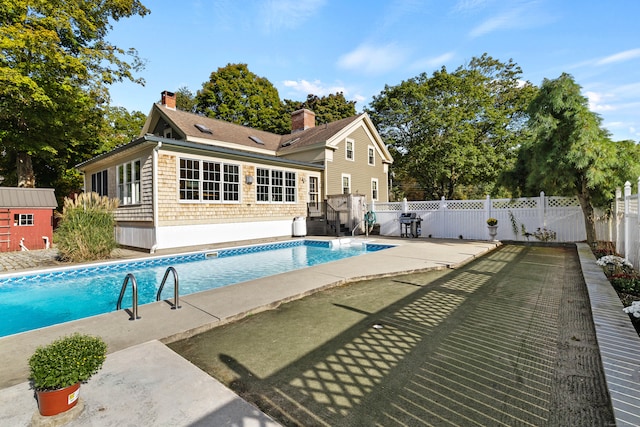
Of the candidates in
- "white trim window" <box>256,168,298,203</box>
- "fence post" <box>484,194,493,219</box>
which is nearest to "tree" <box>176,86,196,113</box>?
"white trim window" <box>256,168,298,203</box>

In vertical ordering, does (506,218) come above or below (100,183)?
below

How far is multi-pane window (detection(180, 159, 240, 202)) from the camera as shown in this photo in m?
10.7

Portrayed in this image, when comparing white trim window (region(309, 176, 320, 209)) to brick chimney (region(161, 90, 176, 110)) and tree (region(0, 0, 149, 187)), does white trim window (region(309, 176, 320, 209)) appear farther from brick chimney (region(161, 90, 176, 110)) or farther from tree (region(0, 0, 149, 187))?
tree (region(0, 0, 149, 187))

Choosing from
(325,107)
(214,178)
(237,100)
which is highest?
(325,107)

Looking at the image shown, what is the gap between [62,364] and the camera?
1771 mm

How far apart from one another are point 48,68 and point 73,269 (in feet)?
42.1

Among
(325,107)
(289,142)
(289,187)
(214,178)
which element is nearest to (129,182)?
(214,178)

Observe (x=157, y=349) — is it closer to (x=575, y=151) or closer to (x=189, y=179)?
(x=189, y=179)

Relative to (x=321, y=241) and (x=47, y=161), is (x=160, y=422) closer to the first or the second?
(x=321, y=241)

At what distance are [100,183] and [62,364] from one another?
14399 mm

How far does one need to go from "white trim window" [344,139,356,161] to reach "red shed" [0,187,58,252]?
14053 millimetres

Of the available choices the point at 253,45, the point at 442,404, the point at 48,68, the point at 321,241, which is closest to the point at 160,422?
the point at 442,404

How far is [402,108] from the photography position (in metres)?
23.3

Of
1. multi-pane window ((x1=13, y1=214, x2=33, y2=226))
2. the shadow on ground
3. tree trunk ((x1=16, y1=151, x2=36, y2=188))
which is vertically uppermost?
tree trunk ((x1=16, y1=151, x2=36, y2=188))
